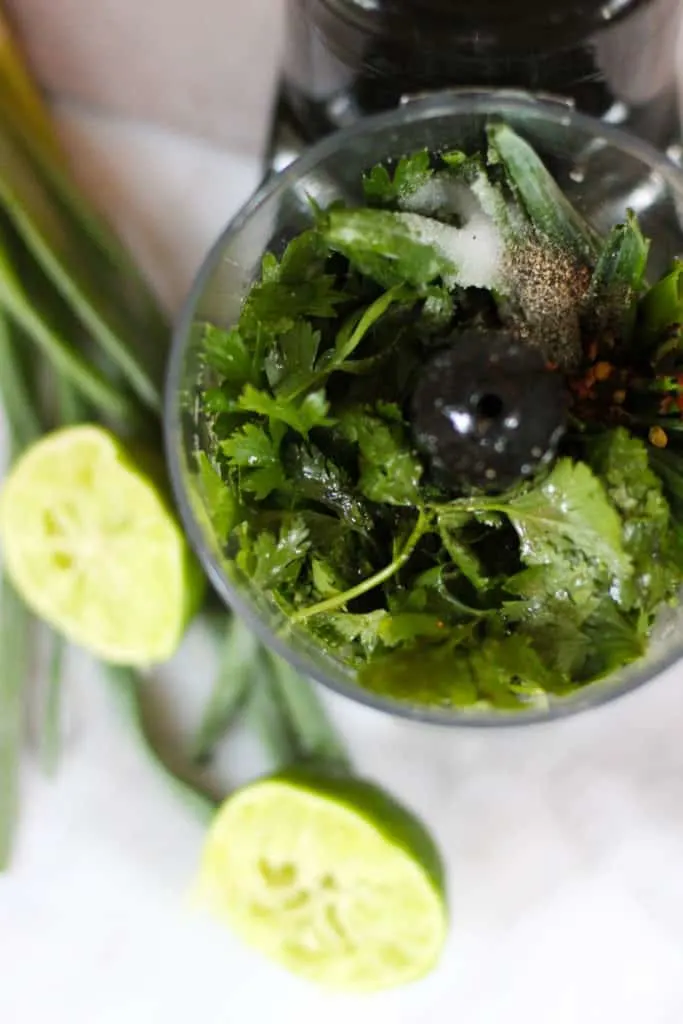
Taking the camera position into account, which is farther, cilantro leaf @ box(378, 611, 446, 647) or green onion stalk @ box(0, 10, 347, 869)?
green onion stalk @ box(0, 10, 347, 869)

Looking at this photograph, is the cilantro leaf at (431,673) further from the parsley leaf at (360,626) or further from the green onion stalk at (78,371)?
the green onion stalk at (78,371)

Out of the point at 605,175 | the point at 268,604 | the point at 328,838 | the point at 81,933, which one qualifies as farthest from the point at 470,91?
the point at 81,933

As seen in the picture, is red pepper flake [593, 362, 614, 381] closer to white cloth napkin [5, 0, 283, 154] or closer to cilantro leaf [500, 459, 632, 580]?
cilantro leaf [500, 459, 632, 580]

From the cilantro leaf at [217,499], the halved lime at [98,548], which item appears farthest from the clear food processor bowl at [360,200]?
the halved lime at [98,548]

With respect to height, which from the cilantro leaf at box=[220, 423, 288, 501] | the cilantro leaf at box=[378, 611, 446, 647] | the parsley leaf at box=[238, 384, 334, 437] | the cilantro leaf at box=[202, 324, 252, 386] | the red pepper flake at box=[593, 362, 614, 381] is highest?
the cilantro leaf at box=[202, 324, 252, 386]

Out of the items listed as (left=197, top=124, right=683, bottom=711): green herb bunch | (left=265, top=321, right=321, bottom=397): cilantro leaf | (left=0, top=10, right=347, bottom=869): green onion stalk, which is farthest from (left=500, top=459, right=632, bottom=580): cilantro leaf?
(left=0, top=10, right=347, bottom=869): green onion stalk

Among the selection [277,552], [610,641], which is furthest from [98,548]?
[610,641]
